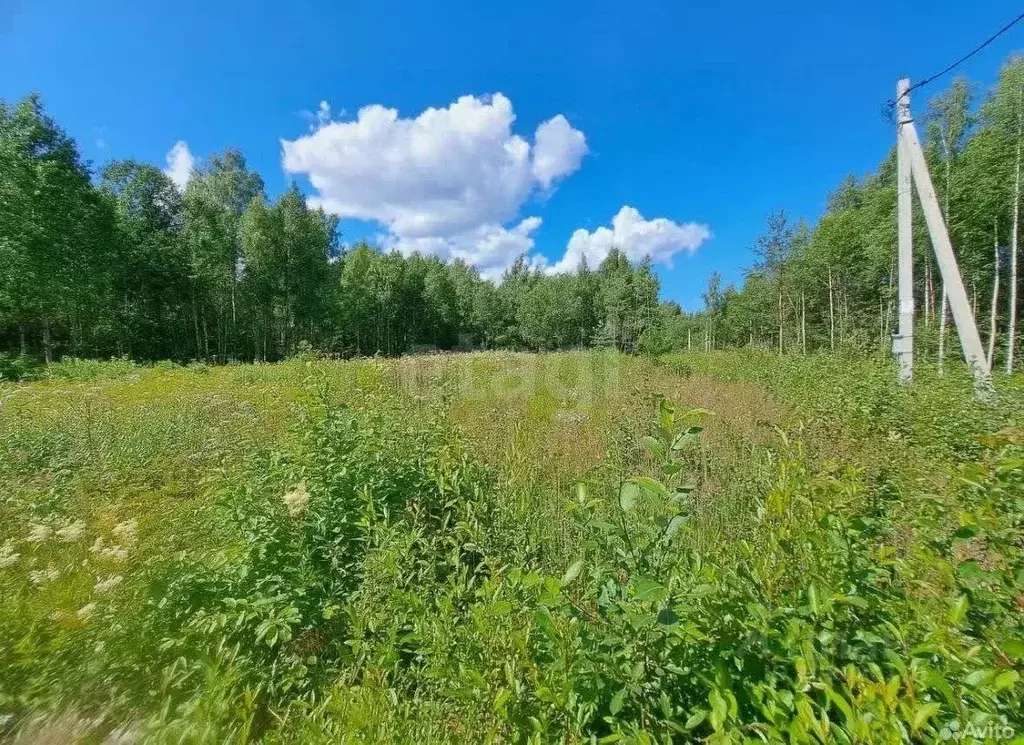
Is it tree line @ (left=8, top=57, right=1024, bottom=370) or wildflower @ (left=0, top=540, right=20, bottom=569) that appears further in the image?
tree line @ (left=8, top=57, right=1024, bottom=370)

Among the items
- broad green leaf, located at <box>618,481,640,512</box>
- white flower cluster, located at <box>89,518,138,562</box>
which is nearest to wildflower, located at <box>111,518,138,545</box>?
white flower cluster, located at <box>89,518,138,562</box>

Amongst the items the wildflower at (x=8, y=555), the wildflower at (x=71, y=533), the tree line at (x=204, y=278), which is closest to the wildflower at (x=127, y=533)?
the wildflower at (x=71, y=533)

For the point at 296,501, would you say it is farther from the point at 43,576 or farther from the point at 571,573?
the point at 571,573

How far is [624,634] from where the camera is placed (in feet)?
4.61

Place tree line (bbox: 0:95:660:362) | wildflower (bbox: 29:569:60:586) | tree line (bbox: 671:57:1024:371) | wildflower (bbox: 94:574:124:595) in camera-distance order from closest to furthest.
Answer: wildflower (bbox: 94:574:124:595) → wildflower (bbox: 29:569:60:586) → tree line (bbox: 671:57:1024:371) → tree line (bbox: 0:95:660:362)

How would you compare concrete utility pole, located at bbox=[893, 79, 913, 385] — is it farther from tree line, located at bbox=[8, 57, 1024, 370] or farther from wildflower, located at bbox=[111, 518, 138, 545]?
wildflower, located at bbox=[111, 518, 138, 545]

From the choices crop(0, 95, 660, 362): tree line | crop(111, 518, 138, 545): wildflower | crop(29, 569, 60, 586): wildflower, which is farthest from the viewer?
crop(0, 95, 660, 362): tree line

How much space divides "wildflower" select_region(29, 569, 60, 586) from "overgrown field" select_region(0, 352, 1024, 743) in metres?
0.02

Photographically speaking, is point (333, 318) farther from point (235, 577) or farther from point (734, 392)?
point (235, 577)

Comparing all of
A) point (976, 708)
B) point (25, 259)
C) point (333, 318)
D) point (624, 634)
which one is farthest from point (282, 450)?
point (333, 318)

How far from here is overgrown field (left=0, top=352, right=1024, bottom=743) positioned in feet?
4.06

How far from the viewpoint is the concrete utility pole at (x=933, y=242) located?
6.33m

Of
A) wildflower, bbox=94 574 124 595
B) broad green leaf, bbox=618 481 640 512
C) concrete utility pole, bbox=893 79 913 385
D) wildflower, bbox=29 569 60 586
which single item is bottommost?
wildflower, bbox=29 569 60 586

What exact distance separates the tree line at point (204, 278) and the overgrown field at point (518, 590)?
23135mm
